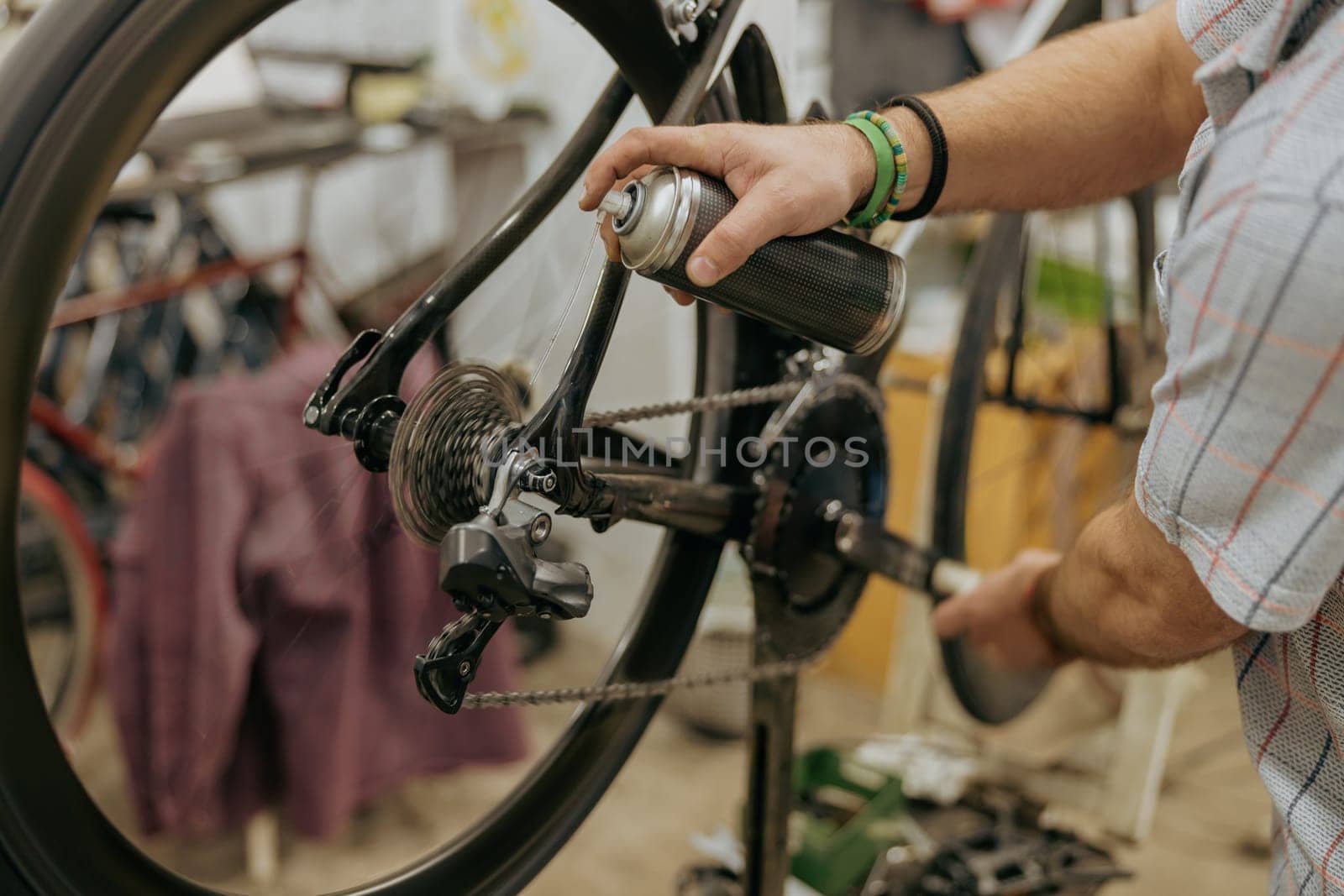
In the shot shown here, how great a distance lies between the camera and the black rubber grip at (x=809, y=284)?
469mm

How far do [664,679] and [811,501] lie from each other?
168 mm

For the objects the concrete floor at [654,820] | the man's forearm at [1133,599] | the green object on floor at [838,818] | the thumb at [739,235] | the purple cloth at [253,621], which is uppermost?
the thumb at [739,235]

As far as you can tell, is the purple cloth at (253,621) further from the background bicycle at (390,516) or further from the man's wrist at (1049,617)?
the man's wrist at (1049,617)

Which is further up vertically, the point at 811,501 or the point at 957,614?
the point at 811,501

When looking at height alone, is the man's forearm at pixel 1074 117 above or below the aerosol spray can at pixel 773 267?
above

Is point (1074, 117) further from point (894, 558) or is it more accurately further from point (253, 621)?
point (253, 621)

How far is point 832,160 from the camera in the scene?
0.51 meters

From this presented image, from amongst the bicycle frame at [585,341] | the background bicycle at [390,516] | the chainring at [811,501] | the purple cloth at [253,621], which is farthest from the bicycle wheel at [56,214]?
the purple cloth at [253,621]

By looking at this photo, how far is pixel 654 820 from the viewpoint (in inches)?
55.7

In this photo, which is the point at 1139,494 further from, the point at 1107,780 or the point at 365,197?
the point at 365,197

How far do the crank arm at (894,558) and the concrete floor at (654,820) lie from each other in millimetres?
588

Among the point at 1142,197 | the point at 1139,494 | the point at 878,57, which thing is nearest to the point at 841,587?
the point at 1139,494

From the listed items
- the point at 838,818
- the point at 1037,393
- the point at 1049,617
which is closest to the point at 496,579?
the point at 1049,617

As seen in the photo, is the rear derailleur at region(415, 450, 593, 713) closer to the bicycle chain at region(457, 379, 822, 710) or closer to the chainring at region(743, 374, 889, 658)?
the bicycle chain at region(457, 379, 822, 710)
